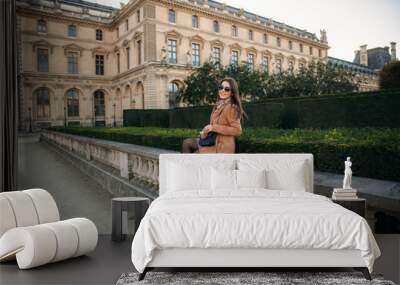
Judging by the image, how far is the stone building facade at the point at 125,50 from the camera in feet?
17.6

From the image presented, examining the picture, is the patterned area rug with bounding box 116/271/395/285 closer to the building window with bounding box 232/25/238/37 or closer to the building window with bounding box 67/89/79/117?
the building window with bounding box 67/89/79/117

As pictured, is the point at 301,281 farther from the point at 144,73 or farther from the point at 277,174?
the point at 144,73

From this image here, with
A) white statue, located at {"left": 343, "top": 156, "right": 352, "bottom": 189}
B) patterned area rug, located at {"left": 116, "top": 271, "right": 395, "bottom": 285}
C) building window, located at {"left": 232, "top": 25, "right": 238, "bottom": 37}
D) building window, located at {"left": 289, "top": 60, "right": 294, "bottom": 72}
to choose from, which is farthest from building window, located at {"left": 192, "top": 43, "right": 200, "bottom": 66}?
patterned area rug, located at {"left": 116, "top": 271, "right": 395, "bottom": 285}

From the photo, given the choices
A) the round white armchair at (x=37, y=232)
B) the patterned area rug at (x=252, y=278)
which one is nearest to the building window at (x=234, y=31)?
the round white armchair at (x=37, y=232)

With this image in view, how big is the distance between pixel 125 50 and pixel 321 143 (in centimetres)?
246

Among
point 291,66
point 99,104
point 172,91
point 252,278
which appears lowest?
point 252,278

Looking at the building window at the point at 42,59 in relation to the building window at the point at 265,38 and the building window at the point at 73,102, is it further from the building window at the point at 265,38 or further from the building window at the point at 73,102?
the building window at the point at 265,38

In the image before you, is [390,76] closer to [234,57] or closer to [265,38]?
[265,38]

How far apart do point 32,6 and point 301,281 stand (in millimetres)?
4169

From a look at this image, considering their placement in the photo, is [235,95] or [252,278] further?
[235,95]

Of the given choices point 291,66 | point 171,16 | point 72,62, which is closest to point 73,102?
point 72,62

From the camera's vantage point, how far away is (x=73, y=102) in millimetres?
5512

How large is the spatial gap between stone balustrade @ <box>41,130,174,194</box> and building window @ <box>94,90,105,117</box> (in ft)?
1.04

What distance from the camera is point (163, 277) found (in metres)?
3.52
